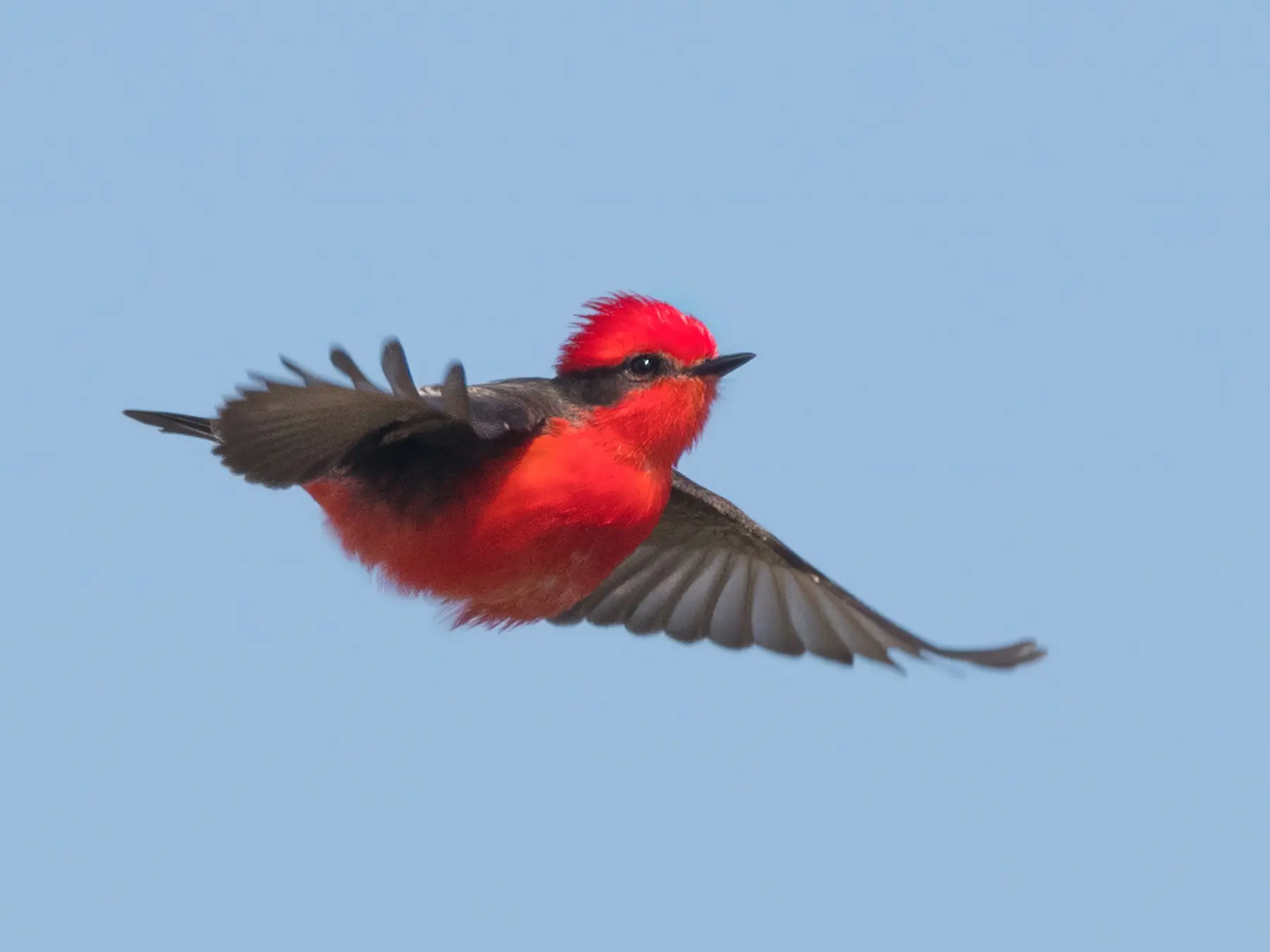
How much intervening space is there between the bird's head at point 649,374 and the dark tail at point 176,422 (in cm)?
135

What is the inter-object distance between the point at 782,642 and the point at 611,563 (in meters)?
1.58

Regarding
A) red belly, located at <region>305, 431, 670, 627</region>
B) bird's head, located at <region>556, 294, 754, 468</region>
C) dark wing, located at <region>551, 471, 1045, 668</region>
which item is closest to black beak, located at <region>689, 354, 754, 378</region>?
bird's head, located at <region>556, 294, 754, 468</region>

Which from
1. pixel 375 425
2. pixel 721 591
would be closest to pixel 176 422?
pixel 375 425

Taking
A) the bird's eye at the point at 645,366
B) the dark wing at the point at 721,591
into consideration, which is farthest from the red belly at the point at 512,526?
the dark wing at the point at 721,591

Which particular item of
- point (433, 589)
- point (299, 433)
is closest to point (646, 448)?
point (433, 589)

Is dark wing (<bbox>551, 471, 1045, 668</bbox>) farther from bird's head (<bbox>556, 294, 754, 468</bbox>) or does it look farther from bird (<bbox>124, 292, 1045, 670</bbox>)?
bird's head (<bbox>556, 294, 754, 468</bbox>)

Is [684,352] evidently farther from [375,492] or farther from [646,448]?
[375,492]

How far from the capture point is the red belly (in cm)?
587

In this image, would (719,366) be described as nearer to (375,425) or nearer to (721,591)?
(375,425)

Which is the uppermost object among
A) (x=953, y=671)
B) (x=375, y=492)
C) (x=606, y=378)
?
(x=606, y=378)

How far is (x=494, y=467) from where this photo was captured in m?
5.88

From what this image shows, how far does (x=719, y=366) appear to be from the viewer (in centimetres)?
612

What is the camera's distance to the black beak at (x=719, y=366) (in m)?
6.12

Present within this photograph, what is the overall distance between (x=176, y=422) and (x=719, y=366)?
6.54 ft
